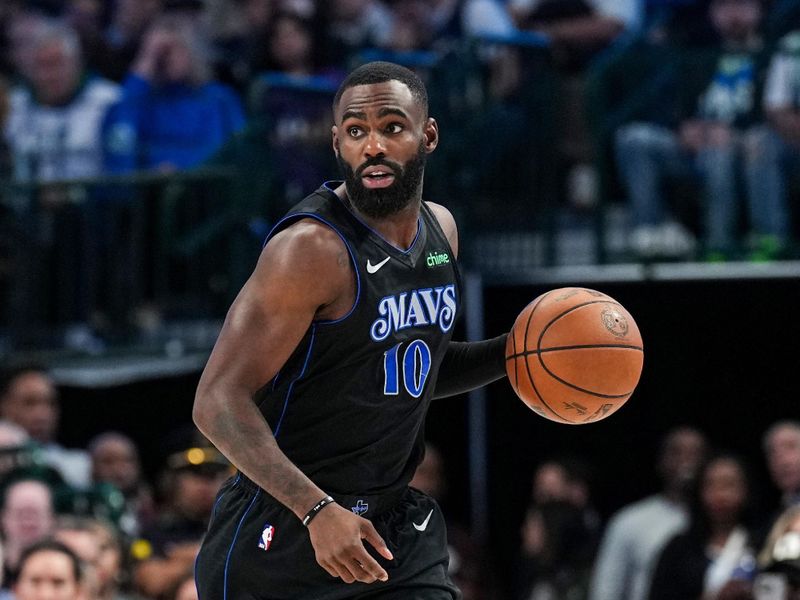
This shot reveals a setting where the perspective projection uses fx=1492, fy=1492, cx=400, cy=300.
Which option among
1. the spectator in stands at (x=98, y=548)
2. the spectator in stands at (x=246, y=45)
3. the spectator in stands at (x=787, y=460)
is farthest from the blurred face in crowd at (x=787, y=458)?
the spectator in stands at (x=246, y=45)

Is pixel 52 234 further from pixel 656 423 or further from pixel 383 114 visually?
pixel 383 114

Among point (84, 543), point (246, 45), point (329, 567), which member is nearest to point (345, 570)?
point (329, 567)

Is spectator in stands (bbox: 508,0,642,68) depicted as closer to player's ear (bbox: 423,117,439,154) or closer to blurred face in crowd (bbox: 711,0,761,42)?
blurred face in crowd (bbox: 711,0,761,42)

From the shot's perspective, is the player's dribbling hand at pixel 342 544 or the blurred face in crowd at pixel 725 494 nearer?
the player's dribbling hand at pixel 342 544

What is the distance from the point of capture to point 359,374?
418cm

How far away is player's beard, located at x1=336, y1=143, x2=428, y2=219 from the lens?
4.18 m

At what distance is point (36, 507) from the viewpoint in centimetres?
800

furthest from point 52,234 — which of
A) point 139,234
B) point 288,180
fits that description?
point 288,180

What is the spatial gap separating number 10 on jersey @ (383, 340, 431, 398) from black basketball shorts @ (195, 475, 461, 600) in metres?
0.34

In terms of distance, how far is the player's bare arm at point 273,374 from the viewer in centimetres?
386

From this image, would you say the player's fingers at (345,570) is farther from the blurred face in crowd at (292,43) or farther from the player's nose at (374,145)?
the blurred face in crowd at (292,43)

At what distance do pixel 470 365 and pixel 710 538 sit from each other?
401 cm

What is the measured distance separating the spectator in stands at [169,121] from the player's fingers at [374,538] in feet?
21.9

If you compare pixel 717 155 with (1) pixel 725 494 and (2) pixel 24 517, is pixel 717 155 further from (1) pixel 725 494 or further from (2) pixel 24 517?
(2) pixel 24 517
